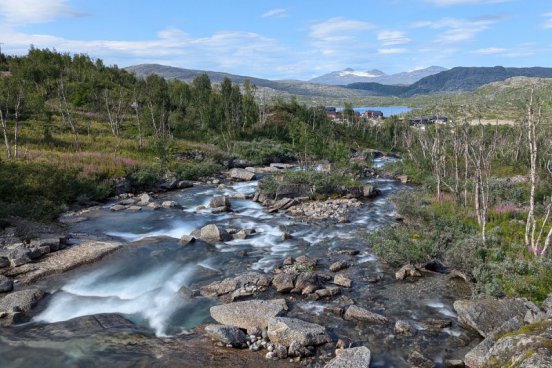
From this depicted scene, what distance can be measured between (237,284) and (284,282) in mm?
1909

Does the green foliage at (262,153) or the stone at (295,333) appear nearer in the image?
the stone at (295,333)

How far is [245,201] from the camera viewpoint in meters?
33.3

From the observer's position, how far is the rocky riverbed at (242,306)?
37.5ft

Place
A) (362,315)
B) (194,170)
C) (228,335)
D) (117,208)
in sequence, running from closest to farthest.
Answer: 1. (228,335)
2. (362,315)
3. (117,208)
4. (194,170)

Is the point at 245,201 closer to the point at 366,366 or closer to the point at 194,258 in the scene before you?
the point at 194,258

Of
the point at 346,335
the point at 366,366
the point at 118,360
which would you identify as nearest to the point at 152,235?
the point at 118,360

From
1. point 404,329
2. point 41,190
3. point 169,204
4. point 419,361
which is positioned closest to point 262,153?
point 169,204

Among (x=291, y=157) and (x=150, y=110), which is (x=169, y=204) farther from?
(x=291, y=157)

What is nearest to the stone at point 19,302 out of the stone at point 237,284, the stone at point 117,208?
the stone at point 237,284

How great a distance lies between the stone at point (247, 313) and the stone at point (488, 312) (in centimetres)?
590

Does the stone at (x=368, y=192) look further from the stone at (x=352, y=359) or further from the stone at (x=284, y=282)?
the stone at (x=352, y=359)

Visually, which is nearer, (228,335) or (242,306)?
(228,335)

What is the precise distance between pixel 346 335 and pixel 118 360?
265 inches

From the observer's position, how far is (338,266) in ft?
60.0
